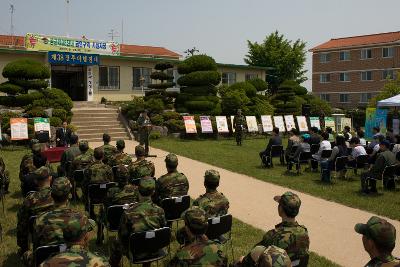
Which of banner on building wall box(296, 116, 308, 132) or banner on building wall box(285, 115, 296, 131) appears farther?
banner on building wall box(296, 116, 308, 132)

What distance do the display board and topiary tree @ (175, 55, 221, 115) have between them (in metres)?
2.02

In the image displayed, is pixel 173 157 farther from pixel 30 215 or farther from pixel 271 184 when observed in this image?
pixel 271 184

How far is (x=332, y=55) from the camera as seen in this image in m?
52.1

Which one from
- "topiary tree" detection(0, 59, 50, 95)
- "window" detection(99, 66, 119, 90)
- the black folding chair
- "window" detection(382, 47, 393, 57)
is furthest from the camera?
"window" detection(382, 47, 393, 57)

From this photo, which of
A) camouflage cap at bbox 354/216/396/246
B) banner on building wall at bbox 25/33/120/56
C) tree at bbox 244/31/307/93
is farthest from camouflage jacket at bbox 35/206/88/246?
tree at bbox 244/31/307/93

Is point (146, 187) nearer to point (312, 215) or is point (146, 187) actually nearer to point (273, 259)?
point (273, 259)

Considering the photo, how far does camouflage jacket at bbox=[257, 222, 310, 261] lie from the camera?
14.0ft

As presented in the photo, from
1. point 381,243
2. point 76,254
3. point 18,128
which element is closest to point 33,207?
point 76,254

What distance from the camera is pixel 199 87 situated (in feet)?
86.1

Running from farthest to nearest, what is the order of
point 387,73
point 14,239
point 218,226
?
point 387,73
point 14,239
point 218,226

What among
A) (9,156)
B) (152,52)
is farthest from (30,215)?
(152,52)

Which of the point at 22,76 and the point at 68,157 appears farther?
the point at 22,76

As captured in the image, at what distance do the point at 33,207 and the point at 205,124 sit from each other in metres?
17.8

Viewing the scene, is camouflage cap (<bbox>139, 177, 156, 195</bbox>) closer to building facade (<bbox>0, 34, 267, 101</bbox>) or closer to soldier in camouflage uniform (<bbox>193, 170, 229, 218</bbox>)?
soldier in camouflage uniform (<bbox>193, 170, 229, 218</bbox>)
